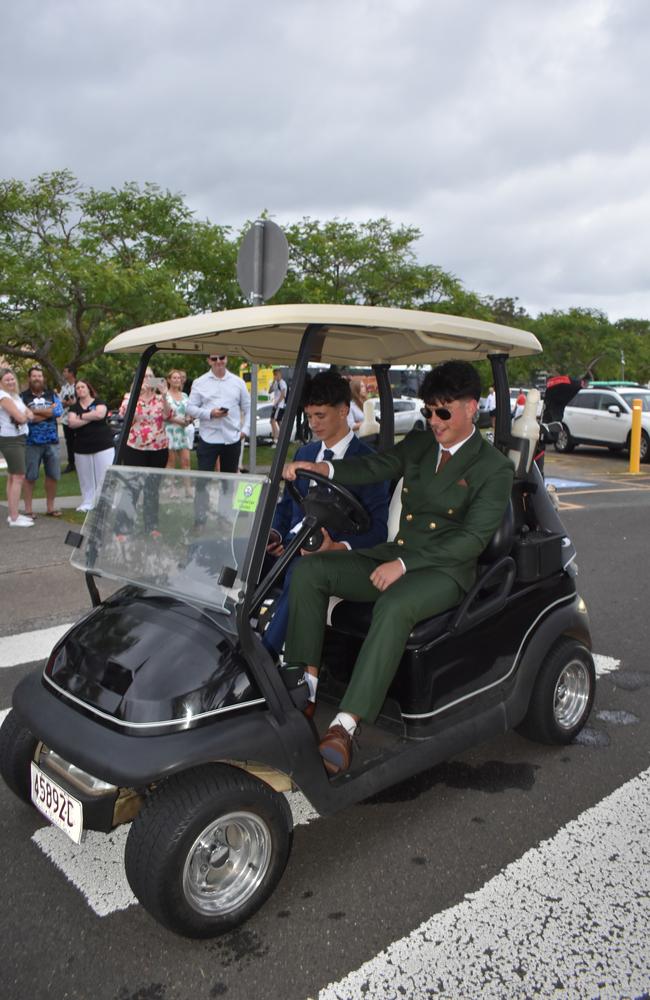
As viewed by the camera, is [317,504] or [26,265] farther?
[26,265]

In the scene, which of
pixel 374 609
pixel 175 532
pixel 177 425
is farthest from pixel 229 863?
pixel 177 425

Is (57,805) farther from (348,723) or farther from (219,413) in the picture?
(219,413)

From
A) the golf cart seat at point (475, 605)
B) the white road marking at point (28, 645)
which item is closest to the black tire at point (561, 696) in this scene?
the golf cart seat at point (475, 605)

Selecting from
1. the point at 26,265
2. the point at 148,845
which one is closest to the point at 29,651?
the point at 148,845

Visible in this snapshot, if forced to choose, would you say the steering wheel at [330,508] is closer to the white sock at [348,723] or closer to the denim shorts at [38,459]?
the white sock at [348,723]

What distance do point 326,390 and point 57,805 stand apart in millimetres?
1971

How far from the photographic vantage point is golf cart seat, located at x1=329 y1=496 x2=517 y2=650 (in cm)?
282

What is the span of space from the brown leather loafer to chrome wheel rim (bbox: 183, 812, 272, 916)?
323 millimetres

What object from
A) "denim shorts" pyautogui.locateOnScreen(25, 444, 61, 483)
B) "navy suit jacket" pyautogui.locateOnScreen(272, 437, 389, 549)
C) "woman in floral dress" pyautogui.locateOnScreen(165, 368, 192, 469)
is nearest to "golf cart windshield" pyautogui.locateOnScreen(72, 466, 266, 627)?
"navy suit jacket" pyautogui.locateOnScreen(272, 437, 389, 549)

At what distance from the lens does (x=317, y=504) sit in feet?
8.42

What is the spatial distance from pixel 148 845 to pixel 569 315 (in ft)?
172

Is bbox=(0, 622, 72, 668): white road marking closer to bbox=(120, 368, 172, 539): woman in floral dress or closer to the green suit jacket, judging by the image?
bbox=(120, 368, 172, 539): woman in floral dress

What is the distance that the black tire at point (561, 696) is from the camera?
3.22 metres

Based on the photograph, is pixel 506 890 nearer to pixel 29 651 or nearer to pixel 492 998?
pixel 492 998
